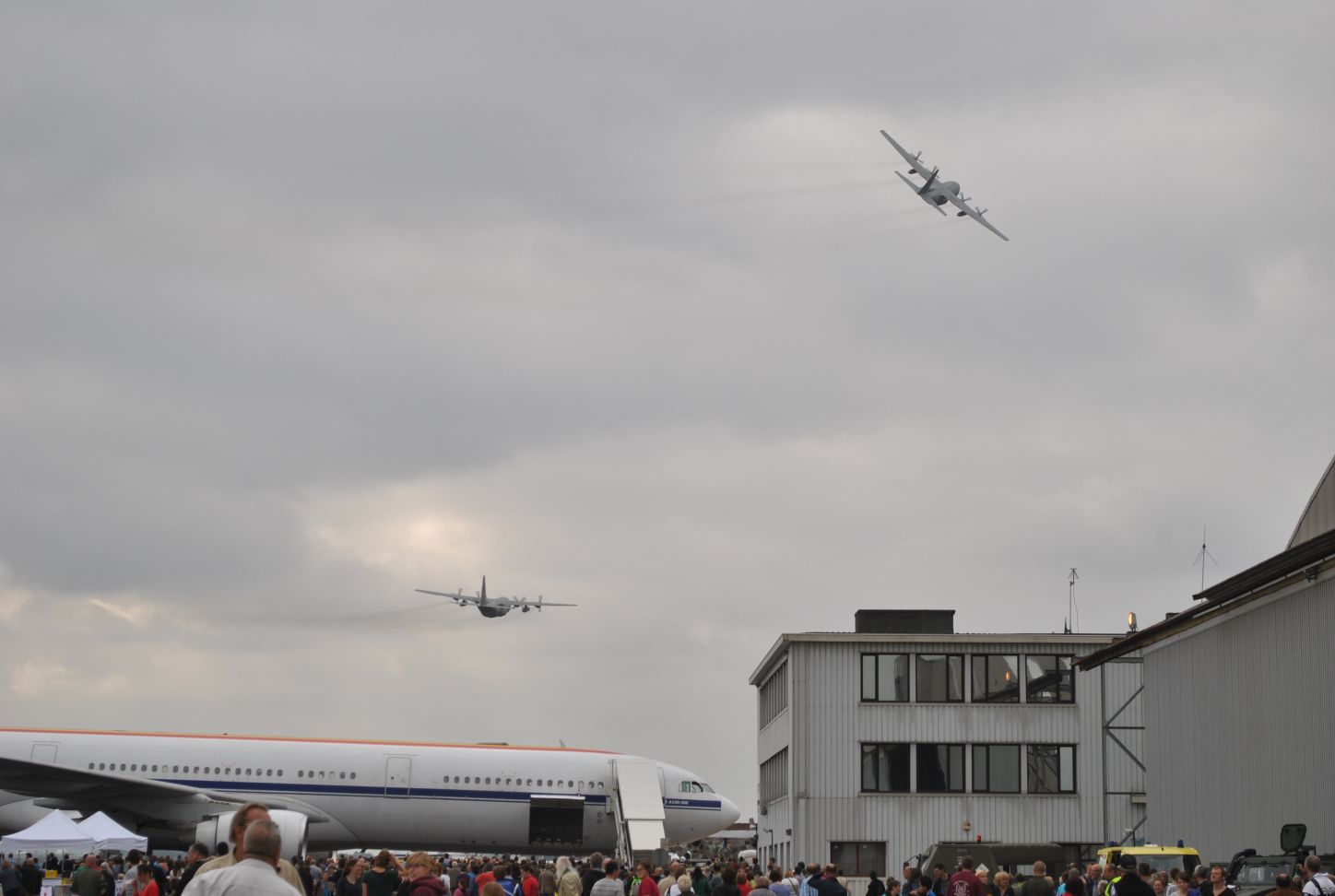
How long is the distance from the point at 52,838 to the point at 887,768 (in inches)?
1026

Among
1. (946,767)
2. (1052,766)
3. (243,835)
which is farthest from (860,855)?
(243,835)

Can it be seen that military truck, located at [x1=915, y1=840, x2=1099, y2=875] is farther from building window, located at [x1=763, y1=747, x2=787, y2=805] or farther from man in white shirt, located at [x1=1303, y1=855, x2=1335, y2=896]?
building window, located at [x1=763, y1=747, x2=787, y2=805]

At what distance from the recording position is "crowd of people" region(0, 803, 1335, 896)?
22.1ft

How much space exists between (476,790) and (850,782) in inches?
448

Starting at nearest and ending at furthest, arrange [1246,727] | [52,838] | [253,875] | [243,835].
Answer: [253,875]
[243,835]
[52,838]
[1246,727]

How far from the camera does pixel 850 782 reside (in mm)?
45188

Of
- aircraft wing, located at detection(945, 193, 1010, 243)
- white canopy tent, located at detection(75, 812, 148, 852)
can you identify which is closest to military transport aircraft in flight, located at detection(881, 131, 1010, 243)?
aircraft wing, located at detection(945, 193, 1010, 243)

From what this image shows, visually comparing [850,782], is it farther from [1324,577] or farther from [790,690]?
[1324,577]

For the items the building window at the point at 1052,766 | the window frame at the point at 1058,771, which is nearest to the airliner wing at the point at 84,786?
the window frame at the point at 1058,771

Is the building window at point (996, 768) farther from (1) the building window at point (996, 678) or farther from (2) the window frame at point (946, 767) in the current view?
(1) the building window at point (996, 678)

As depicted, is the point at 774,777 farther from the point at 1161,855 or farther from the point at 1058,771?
the point at 1161,855

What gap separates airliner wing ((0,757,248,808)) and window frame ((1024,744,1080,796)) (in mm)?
22400

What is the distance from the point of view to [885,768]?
1789 inches

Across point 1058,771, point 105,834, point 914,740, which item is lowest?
point 105,834
